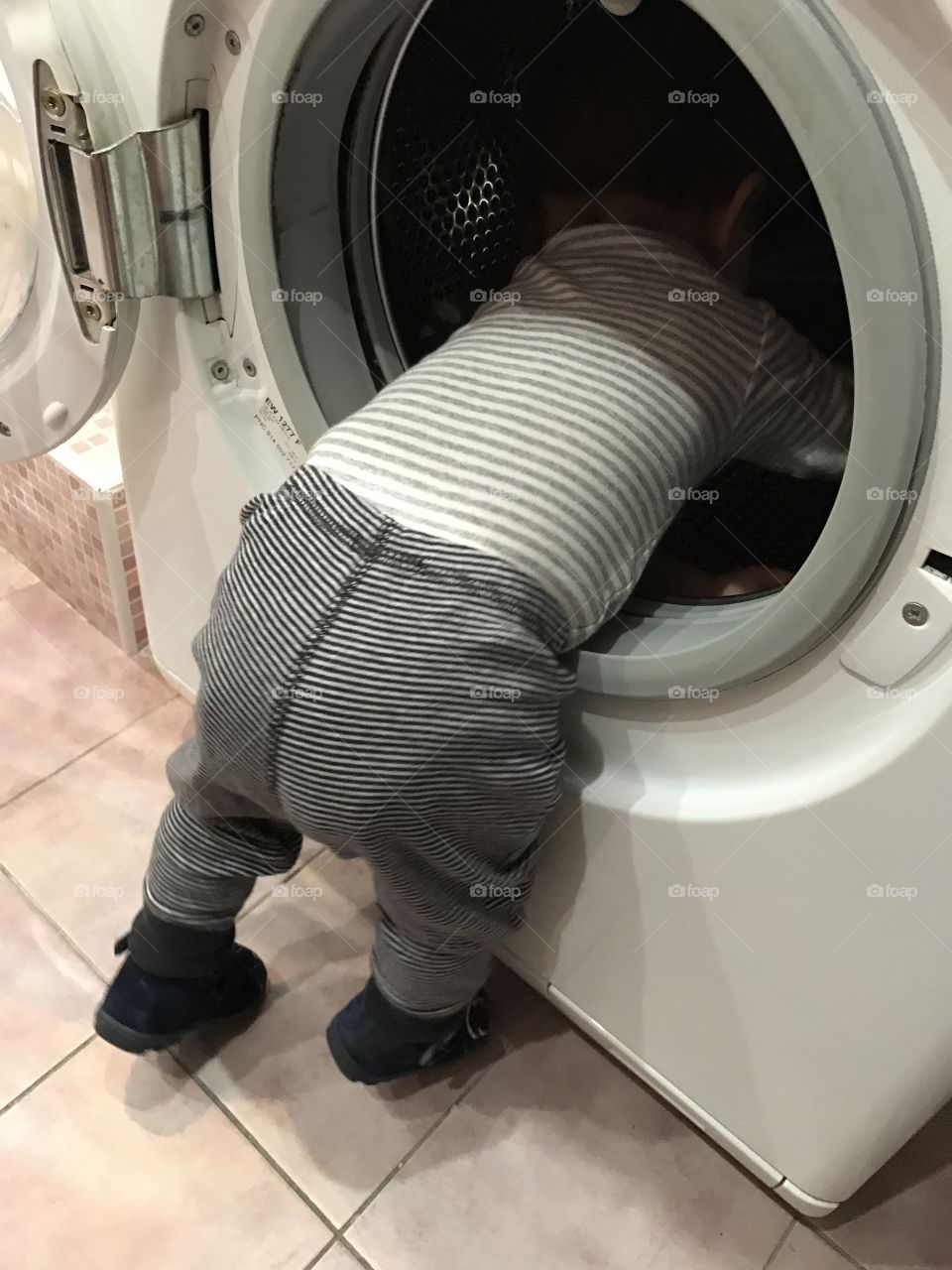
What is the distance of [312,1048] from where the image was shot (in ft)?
2.81

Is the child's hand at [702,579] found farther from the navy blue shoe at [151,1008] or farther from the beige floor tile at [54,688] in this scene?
the beige floor tile at [54,688]

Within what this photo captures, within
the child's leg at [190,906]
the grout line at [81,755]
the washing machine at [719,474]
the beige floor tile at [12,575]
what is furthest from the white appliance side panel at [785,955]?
the beige floor tile at [12,575]

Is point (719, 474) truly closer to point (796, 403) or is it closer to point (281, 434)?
point (796, 403)

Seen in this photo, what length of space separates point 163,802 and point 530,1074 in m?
0.43

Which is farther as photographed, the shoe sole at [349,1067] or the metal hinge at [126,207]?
the shoe sole at [349,1067]

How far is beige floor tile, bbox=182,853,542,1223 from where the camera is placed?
2.61ft

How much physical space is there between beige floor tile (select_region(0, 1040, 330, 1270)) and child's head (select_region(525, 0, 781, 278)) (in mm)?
727

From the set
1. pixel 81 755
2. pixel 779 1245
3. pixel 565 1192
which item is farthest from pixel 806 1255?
pixel 81 755

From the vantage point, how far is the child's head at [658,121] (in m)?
0.62

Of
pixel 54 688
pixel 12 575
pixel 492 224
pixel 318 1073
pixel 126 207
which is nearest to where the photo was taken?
pixel 126 207

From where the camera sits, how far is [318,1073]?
2.77 ft

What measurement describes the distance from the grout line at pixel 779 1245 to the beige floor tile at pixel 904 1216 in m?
0.03

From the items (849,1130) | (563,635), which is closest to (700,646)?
(563,635)

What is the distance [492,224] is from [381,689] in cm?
38
